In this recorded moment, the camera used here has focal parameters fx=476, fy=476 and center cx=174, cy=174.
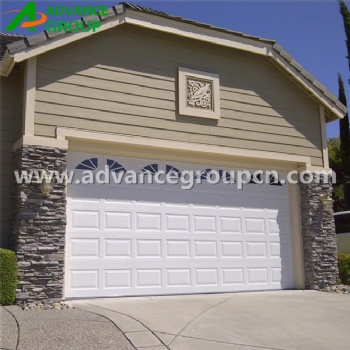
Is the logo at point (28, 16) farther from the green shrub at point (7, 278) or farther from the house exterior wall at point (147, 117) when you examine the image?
the green shrub at point (7, 278)

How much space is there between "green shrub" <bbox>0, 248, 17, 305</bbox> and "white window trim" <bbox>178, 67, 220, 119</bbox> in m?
4.41

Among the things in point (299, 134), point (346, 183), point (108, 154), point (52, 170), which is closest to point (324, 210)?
point (299, 134)

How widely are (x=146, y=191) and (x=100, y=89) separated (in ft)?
7.09

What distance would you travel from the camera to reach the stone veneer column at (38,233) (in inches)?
305

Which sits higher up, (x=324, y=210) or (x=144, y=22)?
(x=144, y=22)

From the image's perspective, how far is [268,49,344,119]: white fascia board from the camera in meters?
11.1

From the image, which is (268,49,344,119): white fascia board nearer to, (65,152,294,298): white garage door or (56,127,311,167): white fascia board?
(56,127,311,167): white fascia board

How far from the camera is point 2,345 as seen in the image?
16.6 ft

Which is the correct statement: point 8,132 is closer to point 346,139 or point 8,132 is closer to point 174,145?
point 174,145

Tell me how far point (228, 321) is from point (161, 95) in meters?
4.82

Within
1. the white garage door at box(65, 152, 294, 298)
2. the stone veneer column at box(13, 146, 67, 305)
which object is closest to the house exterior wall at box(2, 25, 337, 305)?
the stone veneer column at box(13, 146, 67, 305)

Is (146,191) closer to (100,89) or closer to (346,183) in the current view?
(100,89)

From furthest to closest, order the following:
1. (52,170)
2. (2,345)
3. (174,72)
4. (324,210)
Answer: (324,210) < (174,72) < (52,170) < (2,345)

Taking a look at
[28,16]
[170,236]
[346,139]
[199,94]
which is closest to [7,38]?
[28,16]
